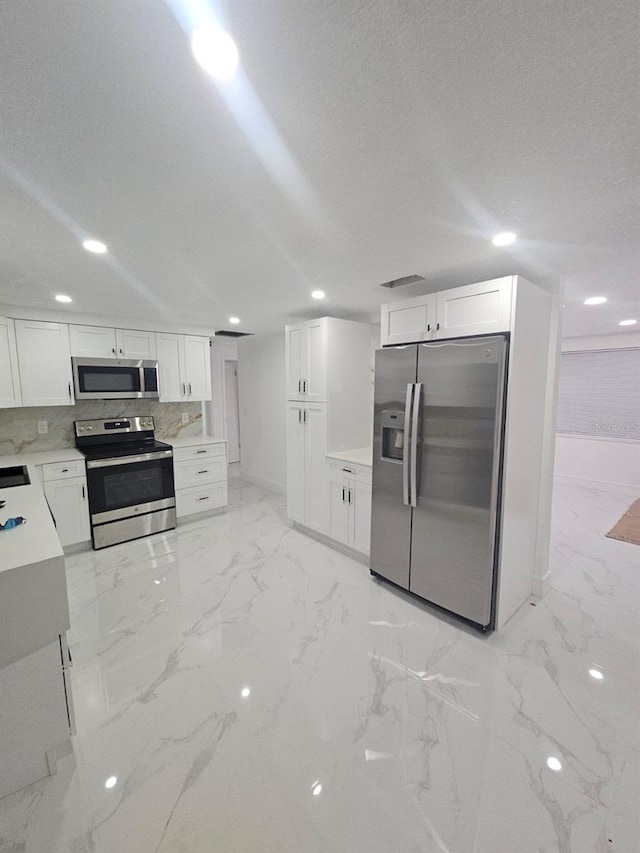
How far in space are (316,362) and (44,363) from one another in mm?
2584

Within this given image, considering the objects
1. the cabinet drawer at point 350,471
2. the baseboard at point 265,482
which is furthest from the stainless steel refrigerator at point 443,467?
the baseboard at point 265,482

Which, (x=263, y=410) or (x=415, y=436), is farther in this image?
(x=263, y=410)

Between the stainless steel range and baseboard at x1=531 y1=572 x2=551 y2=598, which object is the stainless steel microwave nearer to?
the stainless steel range

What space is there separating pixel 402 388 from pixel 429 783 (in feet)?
6.80

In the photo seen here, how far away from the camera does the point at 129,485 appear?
3619mm

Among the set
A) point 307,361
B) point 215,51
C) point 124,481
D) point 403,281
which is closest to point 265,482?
point 124,481

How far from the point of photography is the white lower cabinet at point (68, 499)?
3.19 m

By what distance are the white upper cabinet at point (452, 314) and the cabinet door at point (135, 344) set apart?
2.69 m

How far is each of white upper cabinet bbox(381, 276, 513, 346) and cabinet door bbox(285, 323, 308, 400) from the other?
3.31 feet

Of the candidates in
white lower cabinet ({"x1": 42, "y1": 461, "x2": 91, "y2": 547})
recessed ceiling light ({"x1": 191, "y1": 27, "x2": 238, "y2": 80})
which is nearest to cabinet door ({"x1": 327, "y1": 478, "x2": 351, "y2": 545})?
white lower cabinet ({"x1": 42, "y1": 461, "x2": 91, "y2": 547})

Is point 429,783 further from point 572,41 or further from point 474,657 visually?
point 572,41

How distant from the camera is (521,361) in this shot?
2160 mm

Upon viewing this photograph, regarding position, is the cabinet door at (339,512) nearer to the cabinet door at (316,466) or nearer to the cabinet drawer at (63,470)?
A: the cabinet door at (316,466)

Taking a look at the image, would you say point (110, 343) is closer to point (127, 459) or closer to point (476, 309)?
point (127, 459)
